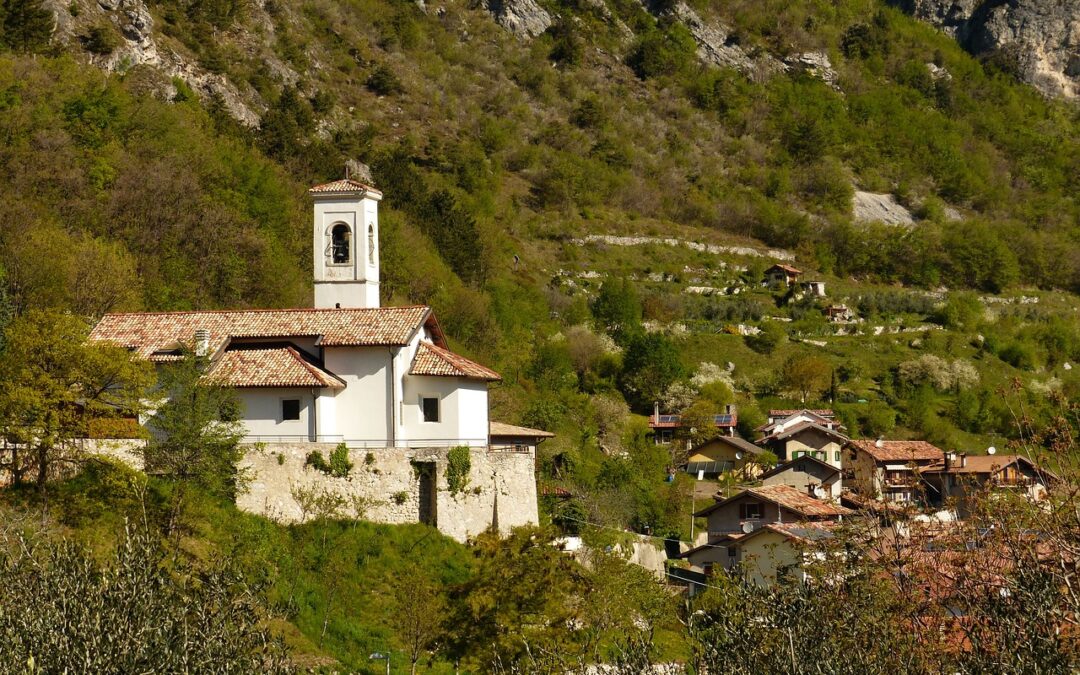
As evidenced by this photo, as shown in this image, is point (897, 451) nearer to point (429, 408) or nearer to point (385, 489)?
point (429, 408)

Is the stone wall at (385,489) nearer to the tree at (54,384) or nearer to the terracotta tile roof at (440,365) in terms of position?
the terracotta tile roof at (440,365)

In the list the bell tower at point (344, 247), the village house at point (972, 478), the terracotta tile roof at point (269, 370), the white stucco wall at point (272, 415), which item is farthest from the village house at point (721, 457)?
the white stucco wall at point (272, 415)

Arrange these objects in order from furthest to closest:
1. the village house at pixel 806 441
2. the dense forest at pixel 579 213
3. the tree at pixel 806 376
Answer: the tree at pixel 806 376, the village house at pixel 806 441, the dense forest at pixel 579 213

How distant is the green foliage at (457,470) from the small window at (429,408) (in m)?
1.64

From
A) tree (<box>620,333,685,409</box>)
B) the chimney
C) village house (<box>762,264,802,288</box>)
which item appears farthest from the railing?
village house (<box>762,264,802,288</box>)

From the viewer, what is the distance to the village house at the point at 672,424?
7425cm

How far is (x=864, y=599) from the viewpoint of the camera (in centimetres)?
1828

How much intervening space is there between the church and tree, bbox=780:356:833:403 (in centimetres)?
4776

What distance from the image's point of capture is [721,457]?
230 feet

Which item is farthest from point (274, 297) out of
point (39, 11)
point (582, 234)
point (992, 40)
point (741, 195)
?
point (992, 40)

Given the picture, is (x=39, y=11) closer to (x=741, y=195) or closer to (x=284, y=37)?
(x=284, y=37)

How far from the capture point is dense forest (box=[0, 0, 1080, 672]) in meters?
47.0

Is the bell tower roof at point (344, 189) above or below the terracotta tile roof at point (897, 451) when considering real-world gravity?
above

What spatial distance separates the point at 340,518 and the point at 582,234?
80.9 metres
